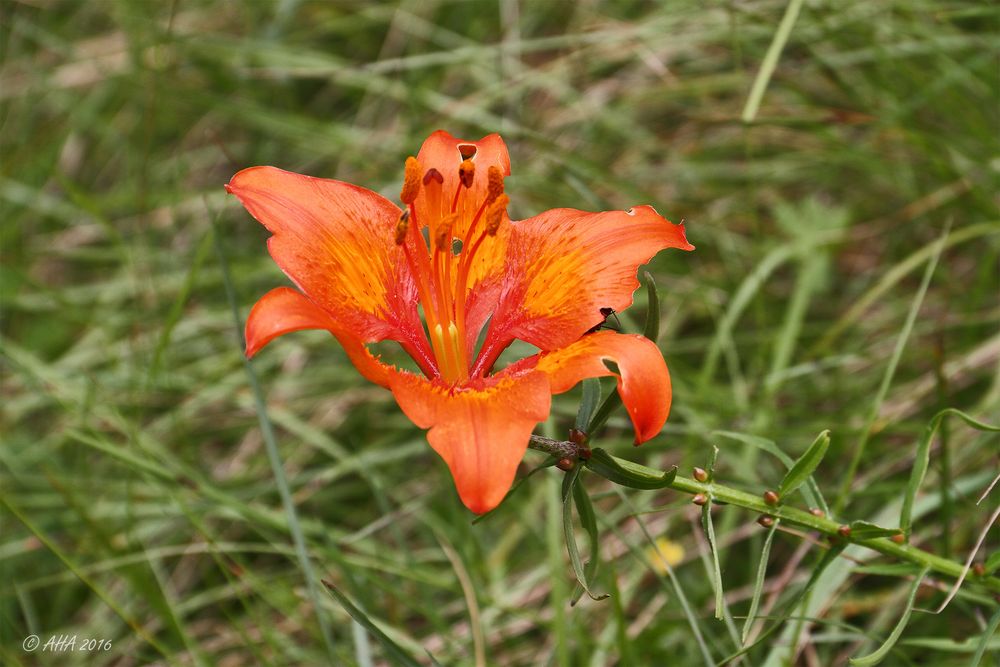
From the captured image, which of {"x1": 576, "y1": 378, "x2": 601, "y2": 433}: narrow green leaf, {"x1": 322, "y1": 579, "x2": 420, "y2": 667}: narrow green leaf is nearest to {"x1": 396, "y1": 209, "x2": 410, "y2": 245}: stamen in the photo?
{"x1": 576, "y1": 378, "x2": 601, "y2": 433}: narrow green leaf

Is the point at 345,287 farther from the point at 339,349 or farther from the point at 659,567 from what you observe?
the point at 339,349

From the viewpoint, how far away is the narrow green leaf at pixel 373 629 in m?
1.13

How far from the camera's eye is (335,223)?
1188 mm

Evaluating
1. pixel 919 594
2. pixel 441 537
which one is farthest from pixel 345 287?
pixel 919 594

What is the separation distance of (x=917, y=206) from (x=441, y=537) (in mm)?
1255

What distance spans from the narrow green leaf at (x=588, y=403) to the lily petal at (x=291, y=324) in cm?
22

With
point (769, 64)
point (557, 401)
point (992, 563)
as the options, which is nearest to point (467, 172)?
point (992, 563)

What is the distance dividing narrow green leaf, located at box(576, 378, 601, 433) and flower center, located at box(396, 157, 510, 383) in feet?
0.56

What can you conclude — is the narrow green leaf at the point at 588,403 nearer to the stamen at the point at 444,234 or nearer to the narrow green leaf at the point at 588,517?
the narrow green leaf at the point at 588,517

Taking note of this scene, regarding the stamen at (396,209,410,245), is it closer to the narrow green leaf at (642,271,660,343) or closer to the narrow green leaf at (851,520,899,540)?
the narrow green leaf at (642,271,660,343)

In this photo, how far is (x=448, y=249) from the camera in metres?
1.25

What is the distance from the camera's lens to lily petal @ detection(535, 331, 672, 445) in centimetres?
98

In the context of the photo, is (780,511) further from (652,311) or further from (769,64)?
(769,64)

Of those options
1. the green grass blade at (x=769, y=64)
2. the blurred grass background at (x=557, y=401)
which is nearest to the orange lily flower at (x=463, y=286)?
the blurred grass background at (x=557, y=401)
